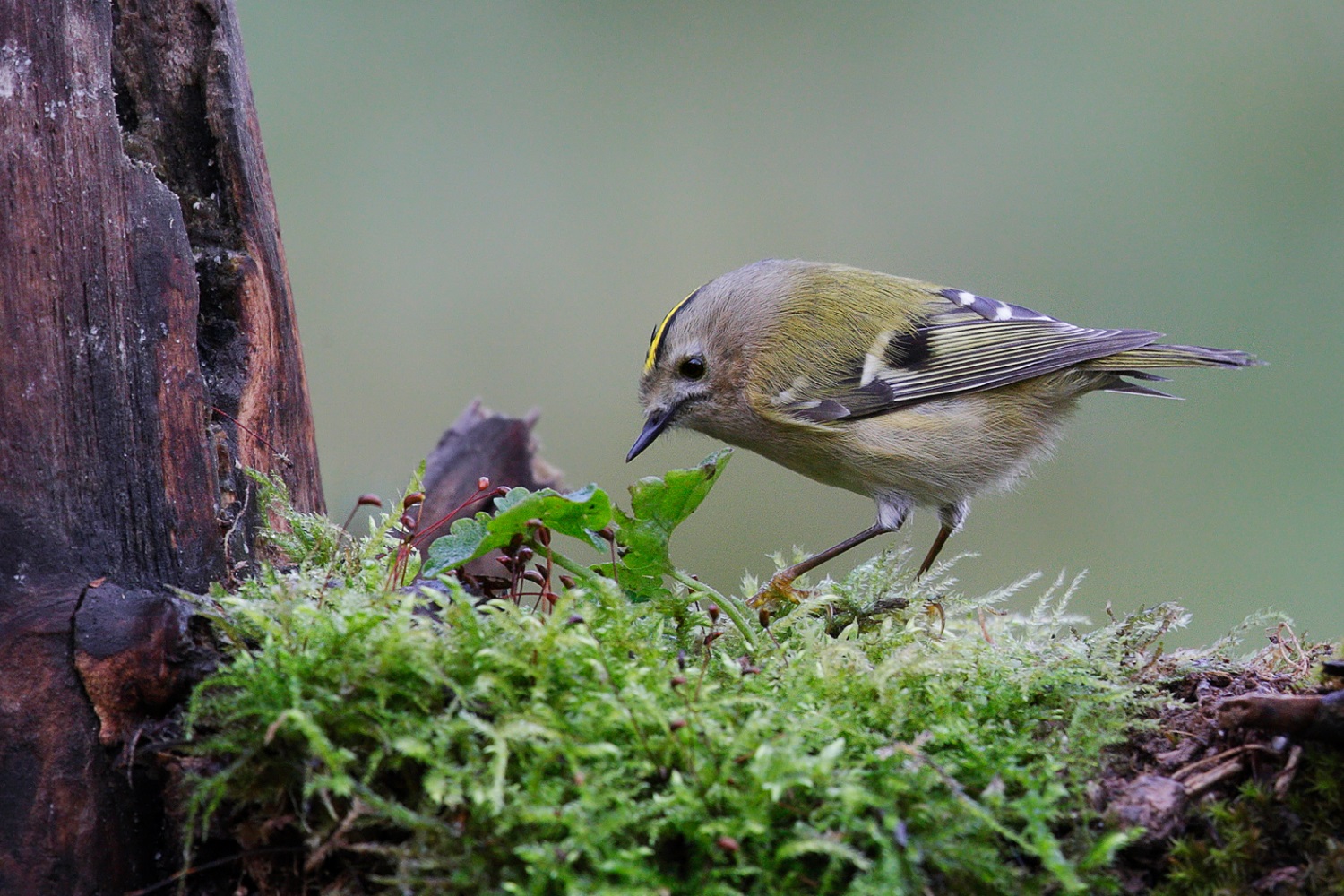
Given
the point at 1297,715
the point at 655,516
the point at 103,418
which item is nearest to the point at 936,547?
the point at 655,516

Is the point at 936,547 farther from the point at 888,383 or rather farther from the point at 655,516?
the point at 655,516

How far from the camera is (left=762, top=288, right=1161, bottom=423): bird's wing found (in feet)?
12.0

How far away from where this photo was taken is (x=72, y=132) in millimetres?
1957

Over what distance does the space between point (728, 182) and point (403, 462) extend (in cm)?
324

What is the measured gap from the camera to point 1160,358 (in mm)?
3637

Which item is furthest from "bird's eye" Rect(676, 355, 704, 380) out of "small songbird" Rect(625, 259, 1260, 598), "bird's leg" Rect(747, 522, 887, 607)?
"bird's leg" Rect(747, 522, 887, 607)

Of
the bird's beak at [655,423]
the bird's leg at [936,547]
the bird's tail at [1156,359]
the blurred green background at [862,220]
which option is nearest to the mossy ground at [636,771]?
the bird's leg at [936,547]

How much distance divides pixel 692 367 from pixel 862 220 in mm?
3905

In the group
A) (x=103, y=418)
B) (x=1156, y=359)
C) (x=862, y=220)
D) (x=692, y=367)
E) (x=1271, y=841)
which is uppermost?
(x=862, y=220)

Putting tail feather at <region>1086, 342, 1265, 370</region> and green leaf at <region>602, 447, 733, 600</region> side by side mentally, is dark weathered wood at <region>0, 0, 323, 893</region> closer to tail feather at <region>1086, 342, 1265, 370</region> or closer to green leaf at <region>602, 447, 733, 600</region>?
green leaf at <region>602, 447, 733, 600</region>

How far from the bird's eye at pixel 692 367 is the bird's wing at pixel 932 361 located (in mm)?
289

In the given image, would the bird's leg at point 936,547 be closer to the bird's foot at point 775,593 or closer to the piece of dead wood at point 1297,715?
the bird's foot at point 775,593

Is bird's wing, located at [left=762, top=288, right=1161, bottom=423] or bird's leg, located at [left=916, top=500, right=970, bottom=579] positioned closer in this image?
bird's wing, located at [left=762, top=288, right=1161, bottom=423]

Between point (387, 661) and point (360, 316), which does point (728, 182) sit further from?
point (387, 661)
